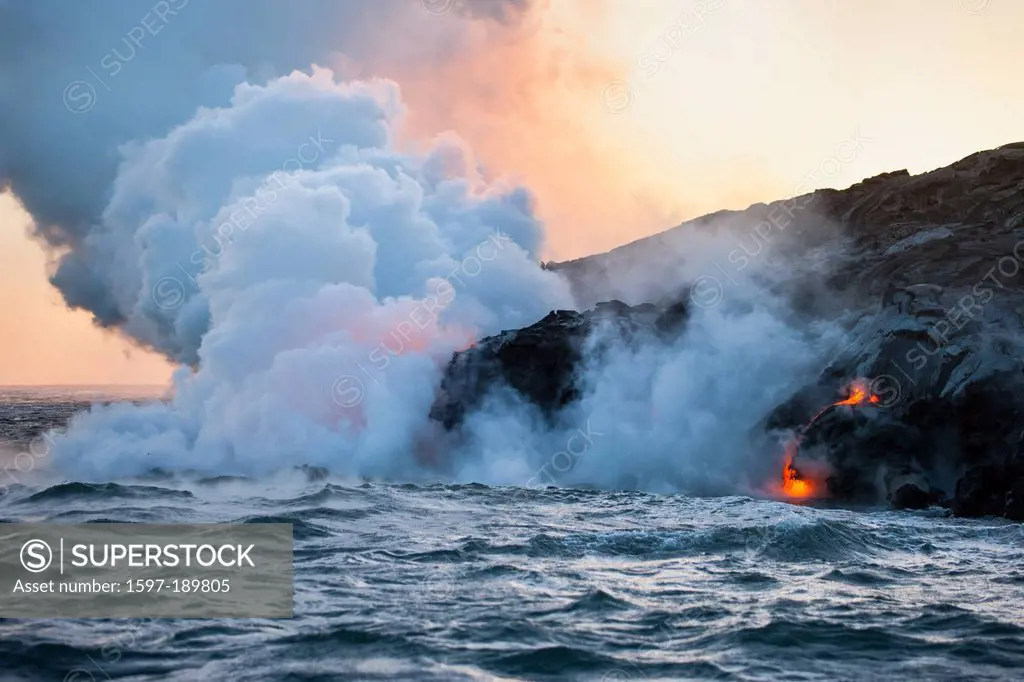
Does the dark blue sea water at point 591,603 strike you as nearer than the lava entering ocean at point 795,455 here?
Yes

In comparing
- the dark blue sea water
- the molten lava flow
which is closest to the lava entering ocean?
the molten lava flow

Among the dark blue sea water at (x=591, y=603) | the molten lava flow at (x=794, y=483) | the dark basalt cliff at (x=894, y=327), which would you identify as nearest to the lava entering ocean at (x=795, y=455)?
the molten lava flow at (x=794, y=483)

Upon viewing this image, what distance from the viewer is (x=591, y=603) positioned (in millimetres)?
14289

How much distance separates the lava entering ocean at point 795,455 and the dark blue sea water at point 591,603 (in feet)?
15.7

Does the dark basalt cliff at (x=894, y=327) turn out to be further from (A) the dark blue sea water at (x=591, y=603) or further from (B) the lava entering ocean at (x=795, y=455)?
(A) the dark blue sea water at (x=591, y=603)

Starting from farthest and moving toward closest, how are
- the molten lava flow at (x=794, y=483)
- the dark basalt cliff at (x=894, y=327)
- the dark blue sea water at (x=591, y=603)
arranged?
the molten lava flow at (x=794, y=483), the dark basalt cliff at (x=894, y=327), the dark blue sea water at (x=591, y=603)

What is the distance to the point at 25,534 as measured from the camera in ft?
64.2

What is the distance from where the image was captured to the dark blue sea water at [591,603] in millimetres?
11352

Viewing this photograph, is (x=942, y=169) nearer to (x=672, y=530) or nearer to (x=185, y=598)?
(x=672, y=530)

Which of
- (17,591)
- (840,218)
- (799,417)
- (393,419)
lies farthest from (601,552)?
(840,218)

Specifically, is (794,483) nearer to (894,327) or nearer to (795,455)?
(795,455)

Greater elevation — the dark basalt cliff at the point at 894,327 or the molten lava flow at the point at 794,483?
the dark basalt cliff at the point at 894,327

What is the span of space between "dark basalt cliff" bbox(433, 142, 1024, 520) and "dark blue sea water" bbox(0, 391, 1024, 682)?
3757mm

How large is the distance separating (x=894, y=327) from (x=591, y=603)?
21.9 meters
